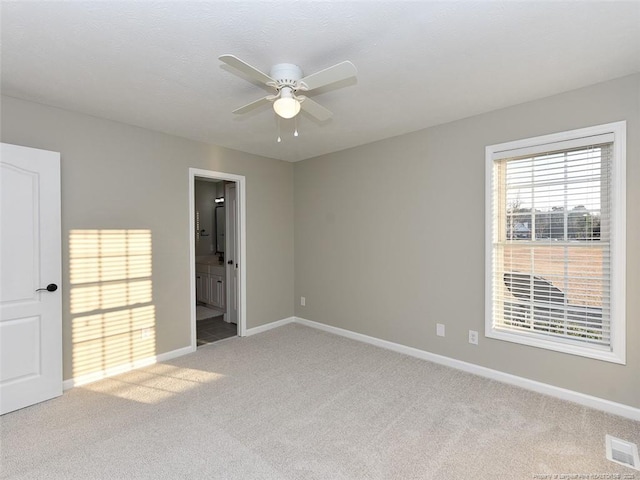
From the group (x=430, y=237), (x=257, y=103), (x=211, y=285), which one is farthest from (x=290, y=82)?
(x=211, y=285)

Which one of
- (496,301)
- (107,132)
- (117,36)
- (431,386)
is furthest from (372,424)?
(107,132)

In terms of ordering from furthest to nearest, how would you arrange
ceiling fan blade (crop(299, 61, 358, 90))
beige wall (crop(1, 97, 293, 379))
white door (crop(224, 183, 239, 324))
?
white door (crop(224, 183, 239, 324))
beige wall (crop(1, 97, 293, 379))
ceiling fan blade (crop(299, 61, 358, 90))

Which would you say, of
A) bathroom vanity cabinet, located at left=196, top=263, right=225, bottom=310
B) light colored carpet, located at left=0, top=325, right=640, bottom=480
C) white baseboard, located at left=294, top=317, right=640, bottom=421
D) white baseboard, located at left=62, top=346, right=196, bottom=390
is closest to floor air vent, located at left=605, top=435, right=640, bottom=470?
light colored carpet, located at left=0, top=325, right=640, bottom=480

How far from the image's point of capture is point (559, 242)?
9.17ft

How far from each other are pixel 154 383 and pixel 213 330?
1701 mm

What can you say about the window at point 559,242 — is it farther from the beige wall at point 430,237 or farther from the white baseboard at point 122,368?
the white baseboard at point 122,368

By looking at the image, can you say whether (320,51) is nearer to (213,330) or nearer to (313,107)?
(313,107)

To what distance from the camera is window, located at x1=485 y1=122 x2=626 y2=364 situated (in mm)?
2514

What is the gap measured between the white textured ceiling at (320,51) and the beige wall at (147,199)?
0.84 ft

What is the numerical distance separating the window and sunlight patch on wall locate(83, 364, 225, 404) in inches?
115

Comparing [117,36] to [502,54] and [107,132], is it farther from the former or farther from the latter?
[502,54]

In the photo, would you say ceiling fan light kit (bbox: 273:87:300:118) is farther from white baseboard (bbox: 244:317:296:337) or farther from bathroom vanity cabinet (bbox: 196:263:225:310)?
bathroom vanity cabinet (bbox: 196:263:225:310)

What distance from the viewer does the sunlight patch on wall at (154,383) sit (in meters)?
2.87

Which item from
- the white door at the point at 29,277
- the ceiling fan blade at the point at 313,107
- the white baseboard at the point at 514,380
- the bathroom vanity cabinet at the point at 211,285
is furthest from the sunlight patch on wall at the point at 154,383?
the ceiling fan blade at the point at 313,107
